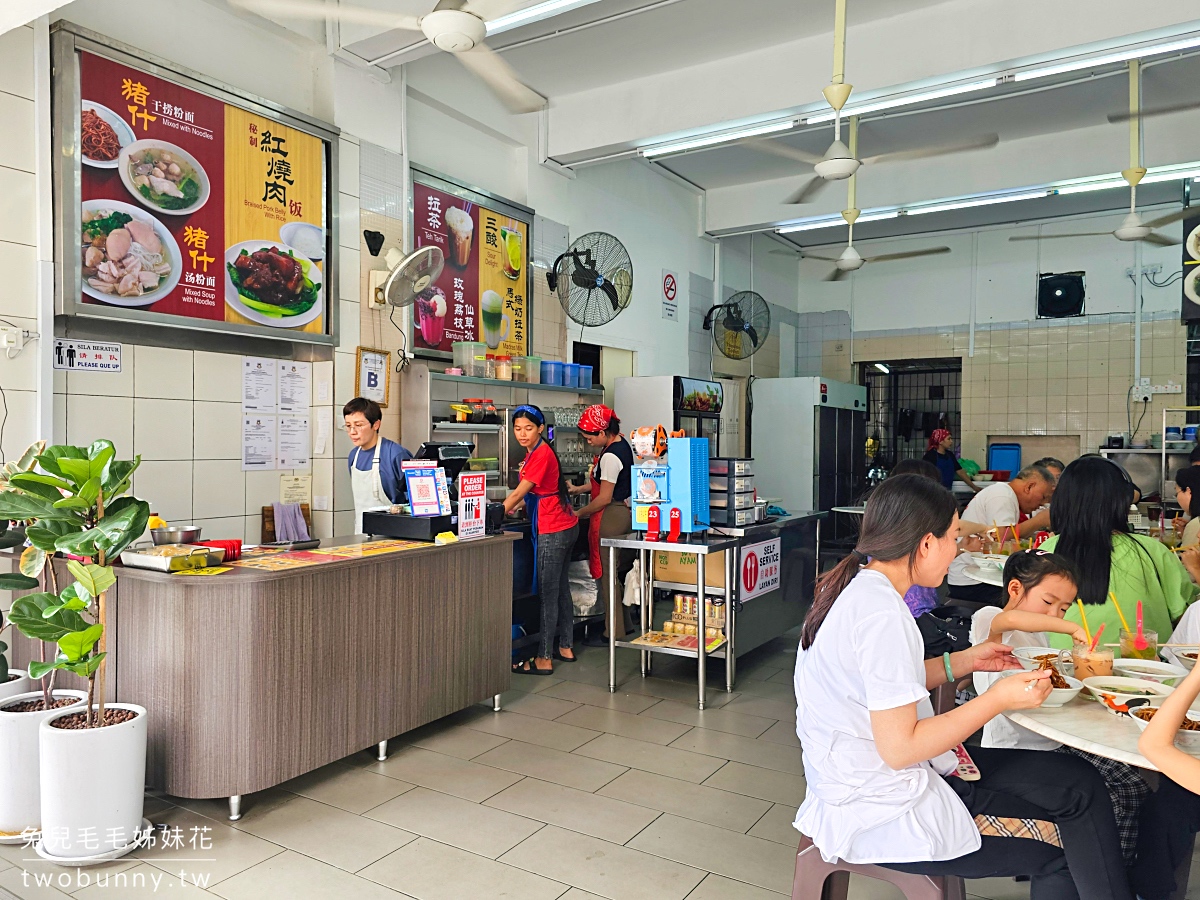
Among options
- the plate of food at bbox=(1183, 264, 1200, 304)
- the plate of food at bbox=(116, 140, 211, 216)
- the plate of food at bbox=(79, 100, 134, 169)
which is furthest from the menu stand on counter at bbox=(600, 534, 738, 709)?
the plate of food at bbox=(1183, 264, 1200, 304)

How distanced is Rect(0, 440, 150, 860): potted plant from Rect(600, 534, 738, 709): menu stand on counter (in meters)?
2.51

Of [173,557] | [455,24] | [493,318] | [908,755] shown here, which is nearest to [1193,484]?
[908,755]

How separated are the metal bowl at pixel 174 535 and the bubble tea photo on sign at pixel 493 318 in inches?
119

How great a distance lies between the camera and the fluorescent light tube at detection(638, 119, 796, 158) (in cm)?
608

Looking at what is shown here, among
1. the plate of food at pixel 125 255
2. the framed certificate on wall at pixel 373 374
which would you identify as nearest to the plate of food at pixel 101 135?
the plate of food at pixel 125 255

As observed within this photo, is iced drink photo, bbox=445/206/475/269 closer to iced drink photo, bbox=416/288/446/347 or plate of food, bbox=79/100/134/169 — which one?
iced drink photo, bbox=416/288/446/347

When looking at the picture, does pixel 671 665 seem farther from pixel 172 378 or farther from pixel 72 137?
pixel 72 137

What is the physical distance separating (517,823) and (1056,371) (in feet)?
29.1

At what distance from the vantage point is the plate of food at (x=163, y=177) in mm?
4051

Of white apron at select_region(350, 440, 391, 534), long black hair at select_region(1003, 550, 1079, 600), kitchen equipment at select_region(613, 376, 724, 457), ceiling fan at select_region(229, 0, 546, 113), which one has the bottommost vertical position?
long black hair at select_region(1003, 550, 1079, 600)

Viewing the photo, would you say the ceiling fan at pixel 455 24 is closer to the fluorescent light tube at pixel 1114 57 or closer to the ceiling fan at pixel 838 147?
the ceiling fan at pixel 838 147

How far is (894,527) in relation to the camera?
6.33 ft

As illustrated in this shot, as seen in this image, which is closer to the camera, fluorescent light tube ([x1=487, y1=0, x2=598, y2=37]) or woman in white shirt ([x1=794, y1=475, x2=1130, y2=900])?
woman in white shirt ([x1=794, y1=475, x2=1130, y2=900])

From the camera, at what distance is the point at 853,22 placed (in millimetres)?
5480
